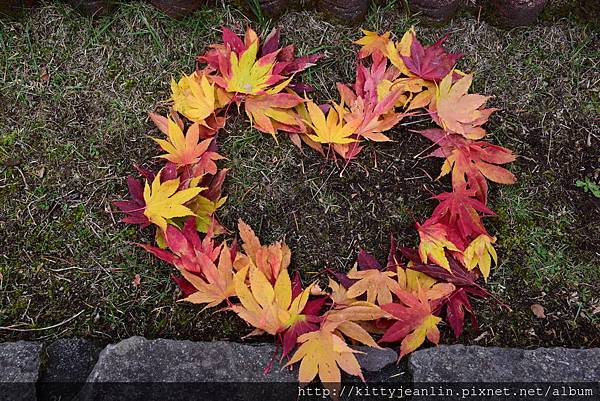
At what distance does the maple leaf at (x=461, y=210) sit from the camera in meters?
1.93

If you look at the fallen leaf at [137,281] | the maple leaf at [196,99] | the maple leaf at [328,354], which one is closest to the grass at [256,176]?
the fallen leaf at [137,281]

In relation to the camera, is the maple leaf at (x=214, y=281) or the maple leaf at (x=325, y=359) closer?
the maple leaf at (x=325, y=359)

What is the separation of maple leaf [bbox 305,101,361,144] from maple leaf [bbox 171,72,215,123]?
0.34 metres

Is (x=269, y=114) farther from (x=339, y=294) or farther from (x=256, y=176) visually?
(x=339, y=294)

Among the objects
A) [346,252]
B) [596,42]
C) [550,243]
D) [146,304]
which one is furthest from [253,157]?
[596,42]

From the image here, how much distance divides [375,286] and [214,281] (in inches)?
19.7

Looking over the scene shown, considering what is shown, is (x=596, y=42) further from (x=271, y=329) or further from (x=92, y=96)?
(x=92, y=96)

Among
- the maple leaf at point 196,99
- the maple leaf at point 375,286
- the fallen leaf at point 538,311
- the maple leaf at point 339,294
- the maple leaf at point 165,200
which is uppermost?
the maple leaf at point 196,99

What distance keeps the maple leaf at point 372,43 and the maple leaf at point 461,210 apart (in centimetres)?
61

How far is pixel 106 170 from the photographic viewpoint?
2.09 meters

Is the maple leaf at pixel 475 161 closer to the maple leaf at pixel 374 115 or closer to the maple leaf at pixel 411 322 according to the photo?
the maple leaf at pixel 374 115

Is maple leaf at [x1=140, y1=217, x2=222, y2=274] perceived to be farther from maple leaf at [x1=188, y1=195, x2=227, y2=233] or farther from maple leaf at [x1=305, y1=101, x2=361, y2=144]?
maple leaf at [x1=305, y1=101, x2=361, y2=144]

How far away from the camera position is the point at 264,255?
191 cm

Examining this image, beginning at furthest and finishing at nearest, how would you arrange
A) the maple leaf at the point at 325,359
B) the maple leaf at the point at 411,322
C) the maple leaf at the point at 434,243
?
the maple leaf at the point at 434,243, the maple leaf at the point at 411,322, the maple leaf at the point at 325,359
